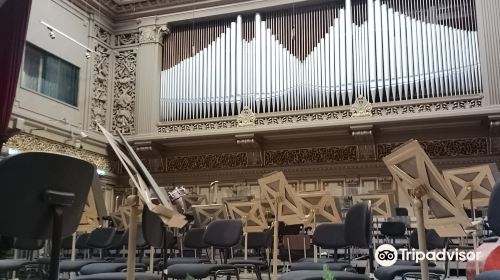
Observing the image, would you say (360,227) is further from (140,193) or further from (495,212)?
(140,193)

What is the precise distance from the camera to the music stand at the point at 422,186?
8.59ft

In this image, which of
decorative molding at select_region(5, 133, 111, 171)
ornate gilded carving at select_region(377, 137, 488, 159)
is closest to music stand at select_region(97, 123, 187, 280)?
decorative molding at select_region(5, 133, 111, 171)

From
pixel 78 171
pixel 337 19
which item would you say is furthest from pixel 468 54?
pixel 78 171

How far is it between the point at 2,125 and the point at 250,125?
278 inches

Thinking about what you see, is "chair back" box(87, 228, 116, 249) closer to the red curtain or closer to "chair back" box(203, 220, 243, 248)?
"chair back" box(203, 220, 243, 248)

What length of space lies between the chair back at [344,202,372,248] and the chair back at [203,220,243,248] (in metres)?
1.25

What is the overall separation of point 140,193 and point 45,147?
6.53 m

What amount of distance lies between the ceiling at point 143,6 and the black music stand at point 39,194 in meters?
8.08

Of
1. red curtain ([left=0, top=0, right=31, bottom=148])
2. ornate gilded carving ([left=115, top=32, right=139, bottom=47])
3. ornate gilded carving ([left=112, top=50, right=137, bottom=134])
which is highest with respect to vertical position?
ornate gilded carving ([left=115, top=32, right=139, bottom=47])

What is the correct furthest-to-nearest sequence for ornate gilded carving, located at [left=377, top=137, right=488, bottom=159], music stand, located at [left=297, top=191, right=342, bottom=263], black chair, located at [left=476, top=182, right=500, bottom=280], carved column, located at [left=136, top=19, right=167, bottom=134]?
carved column, located at [left=136, top=19, right=167, bottom=134]
ornate gilded carving, located at [left=377, top=137, right=488, bottom=159]
music stand, located at [left=297, top=191, right=342, bottom=263]
black chair, located at [left=476, top=182, right=500, bottom=280]

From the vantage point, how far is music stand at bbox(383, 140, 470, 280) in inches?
103

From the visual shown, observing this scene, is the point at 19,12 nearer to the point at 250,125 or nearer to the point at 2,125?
the point at 2,125

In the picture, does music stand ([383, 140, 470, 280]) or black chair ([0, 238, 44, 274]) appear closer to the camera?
music stand ([383, 140, 470, 280])

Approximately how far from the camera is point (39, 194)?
7.01ft
